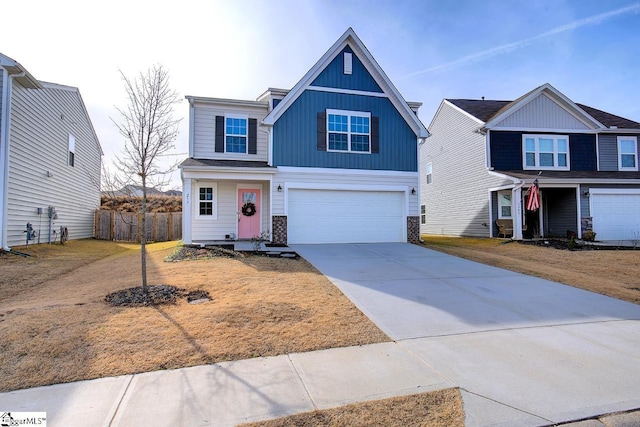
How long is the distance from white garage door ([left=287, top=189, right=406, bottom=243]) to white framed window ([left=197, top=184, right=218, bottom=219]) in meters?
3.14

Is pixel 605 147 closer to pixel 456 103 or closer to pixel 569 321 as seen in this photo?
pixel 456 103

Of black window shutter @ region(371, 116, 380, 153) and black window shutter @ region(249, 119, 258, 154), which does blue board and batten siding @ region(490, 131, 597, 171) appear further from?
black window shutter @ region(249, 119, 258, 154)

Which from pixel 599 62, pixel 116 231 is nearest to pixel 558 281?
pixel 599 62

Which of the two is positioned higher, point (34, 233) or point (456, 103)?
point (456, 103)

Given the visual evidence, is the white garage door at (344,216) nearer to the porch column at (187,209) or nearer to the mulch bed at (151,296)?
the porch column at (187,209)

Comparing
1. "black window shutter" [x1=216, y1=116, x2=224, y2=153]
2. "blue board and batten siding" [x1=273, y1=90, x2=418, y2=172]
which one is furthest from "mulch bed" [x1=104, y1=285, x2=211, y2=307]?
"black window shutter" [x1=216, y1=116, x2=224, y2=153]

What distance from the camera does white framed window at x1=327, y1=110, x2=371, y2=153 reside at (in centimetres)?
1385

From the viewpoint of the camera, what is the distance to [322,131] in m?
13.7

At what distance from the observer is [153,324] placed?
182 inches

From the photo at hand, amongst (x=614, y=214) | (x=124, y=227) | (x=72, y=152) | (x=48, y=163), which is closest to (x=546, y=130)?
(x=614, y=214)

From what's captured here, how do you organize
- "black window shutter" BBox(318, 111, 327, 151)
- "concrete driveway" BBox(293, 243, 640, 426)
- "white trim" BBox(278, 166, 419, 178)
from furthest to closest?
"black window shutter" BBox(318, 111, 327, 151), "white trim" BBox(278, 166, 419, 178), "concrete driveway" BBox(293, 243, 640, 426)

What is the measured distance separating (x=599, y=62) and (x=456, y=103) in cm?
856

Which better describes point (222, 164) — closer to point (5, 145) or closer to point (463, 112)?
point (5, 145)

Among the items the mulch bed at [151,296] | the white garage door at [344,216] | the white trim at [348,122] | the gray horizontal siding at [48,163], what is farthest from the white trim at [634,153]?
the gray horizontal siding at [48,163]
